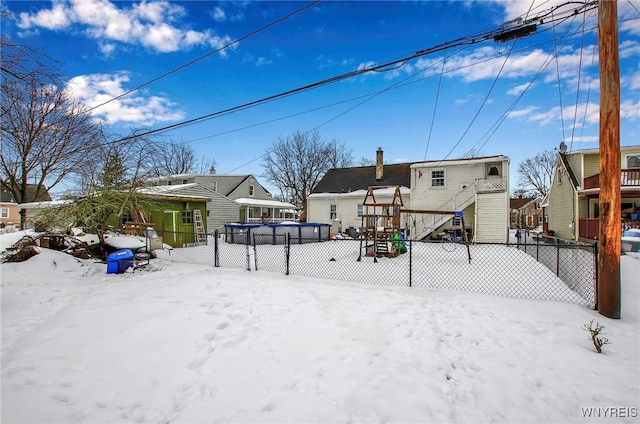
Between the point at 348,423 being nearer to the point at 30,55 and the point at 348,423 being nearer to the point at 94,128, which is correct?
the point at 30,55

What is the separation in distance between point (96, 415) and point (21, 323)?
10.9 ft

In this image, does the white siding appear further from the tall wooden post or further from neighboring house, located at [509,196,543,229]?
neighboring house, located at [509,196,543,229]

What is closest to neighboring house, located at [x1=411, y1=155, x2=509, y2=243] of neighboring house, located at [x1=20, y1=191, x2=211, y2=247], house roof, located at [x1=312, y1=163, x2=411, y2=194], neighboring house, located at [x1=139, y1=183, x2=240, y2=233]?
house roof, located at [x1=312, y1=163, x2=411, y2=194]

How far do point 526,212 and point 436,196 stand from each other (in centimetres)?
4455

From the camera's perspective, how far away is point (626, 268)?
846cm

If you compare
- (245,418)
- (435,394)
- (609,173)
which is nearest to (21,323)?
(245,418)

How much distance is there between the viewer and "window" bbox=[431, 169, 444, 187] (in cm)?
2009

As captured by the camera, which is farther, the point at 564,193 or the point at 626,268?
the point at 564,193

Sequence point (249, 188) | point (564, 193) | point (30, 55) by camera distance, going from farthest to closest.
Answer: point (249, 188) → point (564, 193) → point (30, 55)

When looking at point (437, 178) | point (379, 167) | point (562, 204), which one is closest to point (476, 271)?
point (437, 178)

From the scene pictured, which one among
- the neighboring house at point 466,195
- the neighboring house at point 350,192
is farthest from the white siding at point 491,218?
the neighboring house at point 350,192

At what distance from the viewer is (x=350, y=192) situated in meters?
24.4

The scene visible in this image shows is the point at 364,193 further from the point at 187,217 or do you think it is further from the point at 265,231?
the point at 187,217

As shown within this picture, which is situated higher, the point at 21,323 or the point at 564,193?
the point at 564,193
